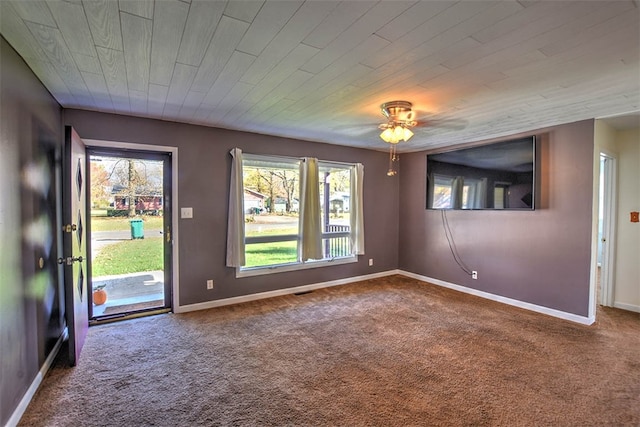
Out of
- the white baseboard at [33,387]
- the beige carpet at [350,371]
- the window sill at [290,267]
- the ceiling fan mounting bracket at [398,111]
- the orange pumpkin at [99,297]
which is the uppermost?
the ceiling fan mounting bracket at [398,111]

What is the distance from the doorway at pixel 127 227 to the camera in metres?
3.46

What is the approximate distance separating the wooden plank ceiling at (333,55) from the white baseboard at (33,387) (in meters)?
2.23

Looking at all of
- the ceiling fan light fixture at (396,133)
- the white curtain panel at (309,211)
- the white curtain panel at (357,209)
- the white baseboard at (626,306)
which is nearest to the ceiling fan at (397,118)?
the ceiling fan light fixture at (396,133)

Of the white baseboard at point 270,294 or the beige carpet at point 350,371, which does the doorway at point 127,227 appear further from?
the beige carpet at point 350,371

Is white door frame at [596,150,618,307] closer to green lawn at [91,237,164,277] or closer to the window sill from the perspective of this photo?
the window sill

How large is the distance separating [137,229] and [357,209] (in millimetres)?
3177

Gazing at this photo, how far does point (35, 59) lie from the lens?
6.67ft

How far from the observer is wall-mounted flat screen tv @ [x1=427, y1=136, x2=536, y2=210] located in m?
3.84

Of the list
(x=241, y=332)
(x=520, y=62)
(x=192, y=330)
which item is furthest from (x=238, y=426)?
(x=520, y=62)

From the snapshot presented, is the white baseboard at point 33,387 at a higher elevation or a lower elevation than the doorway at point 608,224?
lower

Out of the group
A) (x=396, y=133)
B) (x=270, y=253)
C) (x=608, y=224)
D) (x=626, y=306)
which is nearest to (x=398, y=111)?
(x=396, y=133)

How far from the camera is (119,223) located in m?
3.62

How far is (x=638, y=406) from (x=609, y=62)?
2.31 meters

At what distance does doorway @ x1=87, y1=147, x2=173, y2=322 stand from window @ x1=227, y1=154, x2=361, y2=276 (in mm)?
876
